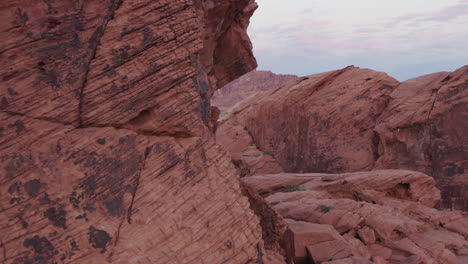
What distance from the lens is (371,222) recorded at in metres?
13.5

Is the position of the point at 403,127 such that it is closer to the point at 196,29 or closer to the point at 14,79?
the point at 196,29

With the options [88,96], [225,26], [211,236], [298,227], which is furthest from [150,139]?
[225,26]

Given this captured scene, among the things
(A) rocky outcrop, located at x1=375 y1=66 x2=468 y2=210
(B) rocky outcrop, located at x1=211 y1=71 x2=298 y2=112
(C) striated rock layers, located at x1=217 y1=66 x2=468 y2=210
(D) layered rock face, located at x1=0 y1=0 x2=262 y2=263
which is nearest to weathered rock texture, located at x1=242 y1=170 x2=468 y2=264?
(D) layered rock face, located at x1=0 y1=0 x2=262 y2=263

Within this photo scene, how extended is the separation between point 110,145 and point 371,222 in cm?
1096

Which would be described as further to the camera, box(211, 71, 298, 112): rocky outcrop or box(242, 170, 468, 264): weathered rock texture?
box(211, 71, 298, 112): rocky outcrop

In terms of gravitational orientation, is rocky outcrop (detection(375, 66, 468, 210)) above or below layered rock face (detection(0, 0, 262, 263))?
below

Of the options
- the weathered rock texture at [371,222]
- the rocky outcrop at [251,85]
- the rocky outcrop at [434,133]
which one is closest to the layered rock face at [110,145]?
the weathered rock texture at [371,222]

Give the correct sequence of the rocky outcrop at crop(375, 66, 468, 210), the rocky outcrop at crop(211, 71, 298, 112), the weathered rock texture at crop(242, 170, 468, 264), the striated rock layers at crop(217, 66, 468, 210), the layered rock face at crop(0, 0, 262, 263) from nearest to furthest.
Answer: the layered rock face at crop(0, 0, 262, 263), the weathered rock texture at crop(242, 170, 468, 264), the rocky outcrop at crop(375, 66, 468, 210), the striated rock layers at crop(217, 66, 468, 210), the rocky outcrop at crop(211, 71, 298, 112)

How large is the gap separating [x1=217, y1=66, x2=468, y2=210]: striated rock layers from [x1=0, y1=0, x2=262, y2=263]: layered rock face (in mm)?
22255

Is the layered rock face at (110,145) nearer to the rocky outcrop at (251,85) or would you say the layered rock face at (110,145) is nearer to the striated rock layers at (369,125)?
the striated rock layers at (369,125)

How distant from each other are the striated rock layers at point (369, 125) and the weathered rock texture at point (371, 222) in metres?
8.37

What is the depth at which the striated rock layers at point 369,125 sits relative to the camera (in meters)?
24.4

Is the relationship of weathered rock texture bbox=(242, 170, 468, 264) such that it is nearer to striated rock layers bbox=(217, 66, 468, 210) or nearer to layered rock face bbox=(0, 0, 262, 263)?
layered rock face bbox=(0, 0, 262, 263)

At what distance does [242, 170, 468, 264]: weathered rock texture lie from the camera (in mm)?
11445
